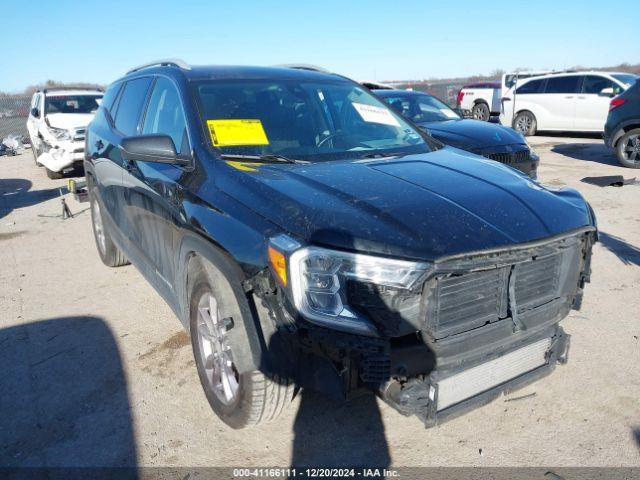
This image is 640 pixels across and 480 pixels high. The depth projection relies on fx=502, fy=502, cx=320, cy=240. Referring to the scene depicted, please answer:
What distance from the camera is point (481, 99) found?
17.9 meters

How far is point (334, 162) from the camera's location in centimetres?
287

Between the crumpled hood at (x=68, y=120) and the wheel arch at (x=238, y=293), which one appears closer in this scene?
the wheel arch at (x=238, y=293)

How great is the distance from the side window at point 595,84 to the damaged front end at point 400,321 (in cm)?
1336

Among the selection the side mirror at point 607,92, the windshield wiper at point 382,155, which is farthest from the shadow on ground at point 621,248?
the side mirror at point 607,92

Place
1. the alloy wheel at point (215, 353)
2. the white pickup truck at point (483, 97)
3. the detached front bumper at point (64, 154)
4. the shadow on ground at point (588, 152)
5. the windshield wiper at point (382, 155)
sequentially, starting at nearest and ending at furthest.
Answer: the alloy wheel at point (215, 353)
the windshield wiper at point (382, 155)
the detached front bumper at point (64, 154)
the shadow on ground at point (588, 152)
the white pickup truck at point (483, 97)

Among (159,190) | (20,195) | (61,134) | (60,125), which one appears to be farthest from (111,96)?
(60,125)

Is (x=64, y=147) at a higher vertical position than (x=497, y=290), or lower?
lower

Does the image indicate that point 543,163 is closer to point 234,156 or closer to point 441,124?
point 441,124

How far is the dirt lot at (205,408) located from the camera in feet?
8.25

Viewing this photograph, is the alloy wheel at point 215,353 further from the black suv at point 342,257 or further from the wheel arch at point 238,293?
the wheel arch at point 238,293

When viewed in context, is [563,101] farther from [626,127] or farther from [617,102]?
[626,127]

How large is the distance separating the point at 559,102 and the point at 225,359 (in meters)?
14.2

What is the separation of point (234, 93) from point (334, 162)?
2.87 feet

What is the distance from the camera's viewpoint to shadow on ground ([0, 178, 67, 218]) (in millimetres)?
8759
